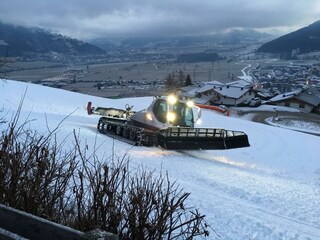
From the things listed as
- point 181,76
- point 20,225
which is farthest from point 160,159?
point 181,76

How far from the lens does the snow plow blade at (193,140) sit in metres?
13.8

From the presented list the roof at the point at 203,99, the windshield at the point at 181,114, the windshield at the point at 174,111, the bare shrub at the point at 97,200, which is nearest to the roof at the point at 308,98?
the roof at the point at 203,99

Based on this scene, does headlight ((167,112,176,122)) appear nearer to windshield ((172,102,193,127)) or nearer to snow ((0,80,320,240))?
windshield ((172,102,193,127))

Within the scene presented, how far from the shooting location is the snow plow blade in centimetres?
1377

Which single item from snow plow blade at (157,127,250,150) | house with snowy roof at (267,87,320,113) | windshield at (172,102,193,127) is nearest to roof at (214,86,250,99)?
house with snowy roof at (267,87,320,113)

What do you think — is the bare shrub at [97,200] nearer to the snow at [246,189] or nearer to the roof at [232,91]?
the snow at [246,189]

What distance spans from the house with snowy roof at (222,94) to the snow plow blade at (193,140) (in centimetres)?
4968

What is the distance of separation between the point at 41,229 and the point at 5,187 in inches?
44.2

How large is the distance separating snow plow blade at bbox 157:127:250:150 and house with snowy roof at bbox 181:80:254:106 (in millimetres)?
49679

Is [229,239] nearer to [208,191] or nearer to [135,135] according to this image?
[208,191]

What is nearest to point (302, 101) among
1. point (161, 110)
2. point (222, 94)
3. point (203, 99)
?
point (222, 94)

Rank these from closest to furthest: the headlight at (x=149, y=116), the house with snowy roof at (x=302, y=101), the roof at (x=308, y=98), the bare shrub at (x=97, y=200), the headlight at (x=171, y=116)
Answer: the bare shrub at (x=97, y=200) < the headlight at (x=171, y=116) < the headlight at (x=149, y=116) < the roof at (x=308, y=98) < the house with snowy roof at (x=302, y=101)

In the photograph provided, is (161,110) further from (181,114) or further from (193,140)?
(193,140)

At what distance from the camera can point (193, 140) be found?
14047 millimetres
